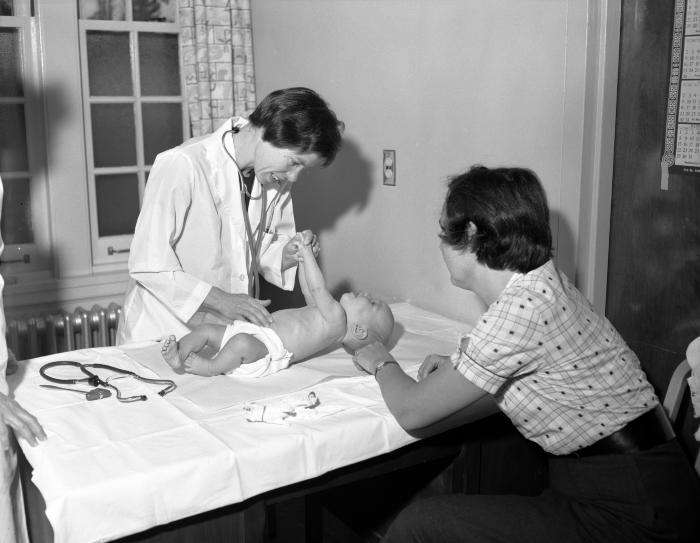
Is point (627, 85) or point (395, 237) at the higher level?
point (627, 85)

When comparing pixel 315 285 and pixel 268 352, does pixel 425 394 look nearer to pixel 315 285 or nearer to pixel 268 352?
pixel 268 352

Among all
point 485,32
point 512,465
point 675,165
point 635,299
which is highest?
point 485,32

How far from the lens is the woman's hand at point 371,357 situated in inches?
83.2

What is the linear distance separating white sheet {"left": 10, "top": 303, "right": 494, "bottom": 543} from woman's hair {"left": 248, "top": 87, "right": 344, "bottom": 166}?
68 cm

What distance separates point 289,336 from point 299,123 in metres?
0.63

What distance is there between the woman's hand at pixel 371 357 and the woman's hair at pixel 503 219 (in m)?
0.47

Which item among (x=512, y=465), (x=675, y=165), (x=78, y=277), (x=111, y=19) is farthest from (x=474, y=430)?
(x=111, y=19)

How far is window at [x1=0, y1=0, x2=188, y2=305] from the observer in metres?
3.59

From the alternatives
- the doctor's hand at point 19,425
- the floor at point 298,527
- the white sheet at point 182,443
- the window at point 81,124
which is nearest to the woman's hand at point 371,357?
the white sheet at point 182,443

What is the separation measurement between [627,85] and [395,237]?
108cm

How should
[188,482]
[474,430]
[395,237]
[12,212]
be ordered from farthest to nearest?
[12,212], [395,237], [474,430], [188,482]

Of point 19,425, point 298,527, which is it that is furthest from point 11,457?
point 298,527

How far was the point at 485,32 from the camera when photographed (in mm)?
2631

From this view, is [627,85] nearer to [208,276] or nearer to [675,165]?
[675,165]
